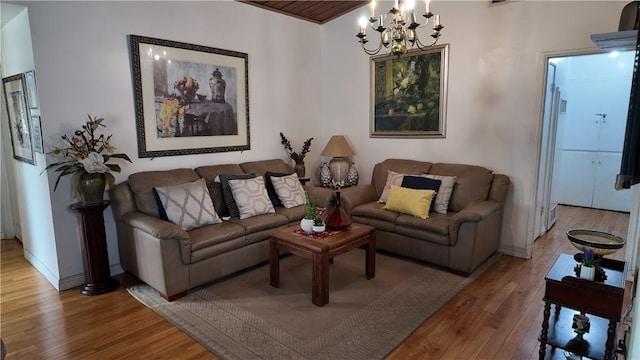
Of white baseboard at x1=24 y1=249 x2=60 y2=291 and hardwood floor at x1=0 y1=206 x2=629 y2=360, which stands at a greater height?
white baseboard at x1=24 y1=249 x2=60 y2=291

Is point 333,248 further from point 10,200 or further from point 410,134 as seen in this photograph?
point 10,200

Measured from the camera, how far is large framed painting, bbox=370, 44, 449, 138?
4.20 meters

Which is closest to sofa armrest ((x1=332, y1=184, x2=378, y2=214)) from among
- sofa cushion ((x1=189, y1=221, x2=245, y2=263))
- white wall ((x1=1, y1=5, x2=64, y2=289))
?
sofa cushion ((x1=189, y1=221, x2=245, y2=263))

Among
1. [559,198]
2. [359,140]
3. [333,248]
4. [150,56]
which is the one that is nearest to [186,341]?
[333,248]

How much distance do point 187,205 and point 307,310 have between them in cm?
141

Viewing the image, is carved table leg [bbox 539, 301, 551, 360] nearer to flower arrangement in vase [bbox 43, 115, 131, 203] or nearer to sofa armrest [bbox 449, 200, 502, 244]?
sofa armrest [bbox 449, 200, 502, 244]

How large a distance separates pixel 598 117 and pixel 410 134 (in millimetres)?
3393

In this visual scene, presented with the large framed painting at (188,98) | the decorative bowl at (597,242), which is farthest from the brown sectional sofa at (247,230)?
the decorative bowl at (597,242)

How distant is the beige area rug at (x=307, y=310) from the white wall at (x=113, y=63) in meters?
1.02

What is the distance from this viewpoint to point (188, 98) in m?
3.84

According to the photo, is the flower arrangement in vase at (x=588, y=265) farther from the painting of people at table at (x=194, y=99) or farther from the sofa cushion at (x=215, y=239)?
the painting of people at table at (x=194, y=99)

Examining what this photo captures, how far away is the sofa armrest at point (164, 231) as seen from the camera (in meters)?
2.78

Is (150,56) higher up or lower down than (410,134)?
higher up

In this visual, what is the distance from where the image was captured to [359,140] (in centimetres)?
508
